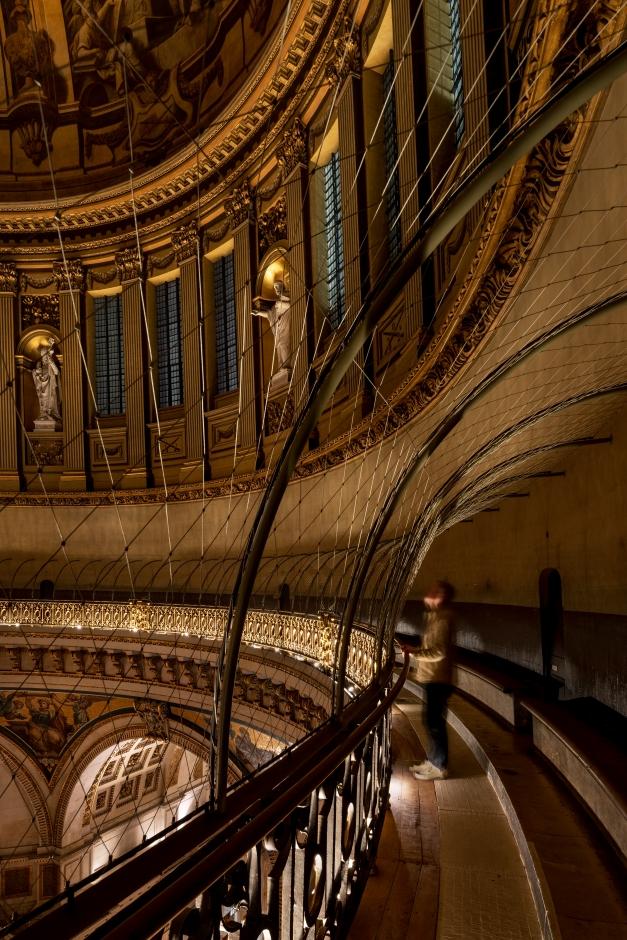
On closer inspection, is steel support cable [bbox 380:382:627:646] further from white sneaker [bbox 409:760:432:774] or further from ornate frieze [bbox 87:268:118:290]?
ornate frieze [bbox 87:268:118:290]

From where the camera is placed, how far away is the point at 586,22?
2.81 meters

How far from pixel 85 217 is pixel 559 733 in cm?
1692

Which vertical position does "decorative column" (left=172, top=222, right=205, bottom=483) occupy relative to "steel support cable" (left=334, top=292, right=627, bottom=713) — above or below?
above

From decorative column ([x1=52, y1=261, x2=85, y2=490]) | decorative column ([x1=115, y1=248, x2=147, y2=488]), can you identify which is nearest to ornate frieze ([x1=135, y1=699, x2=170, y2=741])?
decorative column ([x1=115, y1=248, x2=147, y2=488])

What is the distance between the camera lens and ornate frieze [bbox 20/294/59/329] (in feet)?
57.8

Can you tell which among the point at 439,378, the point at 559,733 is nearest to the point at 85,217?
the point at 439,378

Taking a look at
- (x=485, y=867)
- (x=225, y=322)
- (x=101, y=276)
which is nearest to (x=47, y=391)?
(x=101, y=276)

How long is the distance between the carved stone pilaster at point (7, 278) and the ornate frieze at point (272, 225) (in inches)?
288

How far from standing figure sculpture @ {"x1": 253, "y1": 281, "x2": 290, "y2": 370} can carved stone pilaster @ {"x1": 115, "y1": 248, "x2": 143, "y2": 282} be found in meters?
5.15

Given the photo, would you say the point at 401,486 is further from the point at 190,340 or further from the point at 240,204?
the point at 190,340

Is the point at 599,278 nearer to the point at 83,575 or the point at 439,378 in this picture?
the point at 439,378

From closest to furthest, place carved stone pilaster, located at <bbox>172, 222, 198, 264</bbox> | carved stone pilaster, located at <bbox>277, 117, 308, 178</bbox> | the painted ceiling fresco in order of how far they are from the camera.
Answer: carved stone pilaster, located at <bbox>277, 117, 308, 178</bbox> < the painted ceiling fresco < carved stone pilaster, located at <bbox>172, 222, 198, 264</bbox>

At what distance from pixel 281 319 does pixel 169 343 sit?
5199 millimetres

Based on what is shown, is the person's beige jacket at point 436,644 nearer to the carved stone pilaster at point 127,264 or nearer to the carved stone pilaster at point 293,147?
the carved stone pilaster at point 293,147
